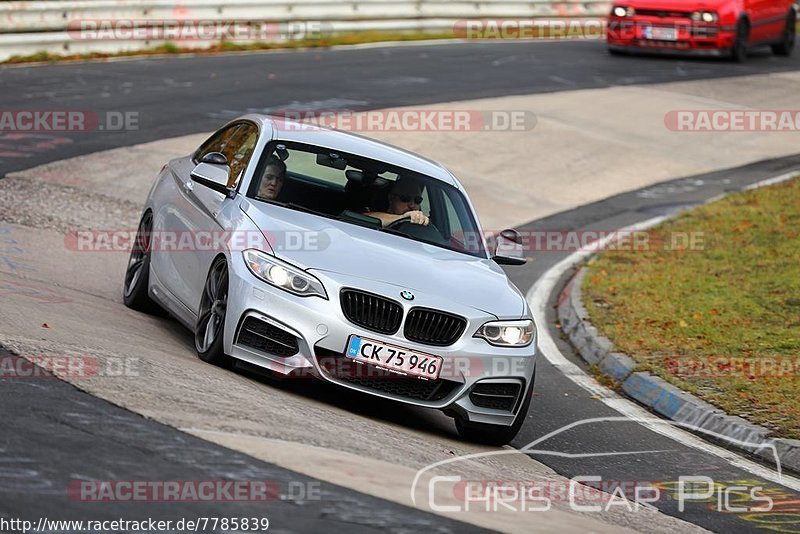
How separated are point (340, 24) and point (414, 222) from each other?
20858 millimetres

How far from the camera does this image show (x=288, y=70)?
23.5 m

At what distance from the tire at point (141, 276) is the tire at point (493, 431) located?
279 centimetres

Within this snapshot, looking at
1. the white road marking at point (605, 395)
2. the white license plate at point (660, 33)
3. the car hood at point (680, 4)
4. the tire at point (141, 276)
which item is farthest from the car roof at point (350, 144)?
the white license plate at point (660, 33)

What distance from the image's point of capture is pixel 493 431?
793 cm

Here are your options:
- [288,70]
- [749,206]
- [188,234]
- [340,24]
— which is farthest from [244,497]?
[340,24]

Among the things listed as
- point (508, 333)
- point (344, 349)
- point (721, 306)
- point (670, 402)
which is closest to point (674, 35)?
point (721, 306)

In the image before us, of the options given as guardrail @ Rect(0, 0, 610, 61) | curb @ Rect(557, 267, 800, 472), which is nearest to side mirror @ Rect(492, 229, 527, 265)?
curb @ Rect(557, 267, 800, 472)

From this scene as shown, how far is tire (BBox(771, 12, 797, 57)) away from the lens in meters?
30.0

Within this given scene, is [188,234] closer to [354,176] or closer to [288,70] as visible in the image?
[354,176]

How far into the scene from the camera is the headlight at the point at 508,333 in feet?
25.5

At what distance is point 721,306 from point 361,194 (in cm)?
460

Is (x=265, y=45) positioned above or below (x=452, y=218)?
below

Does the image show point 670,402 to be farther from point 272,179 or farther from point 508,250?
point 272,179

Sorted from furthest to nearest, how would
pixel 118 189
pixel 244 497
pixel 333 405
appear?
pixel 118 189
pixel 333 405
pixel 244 497
